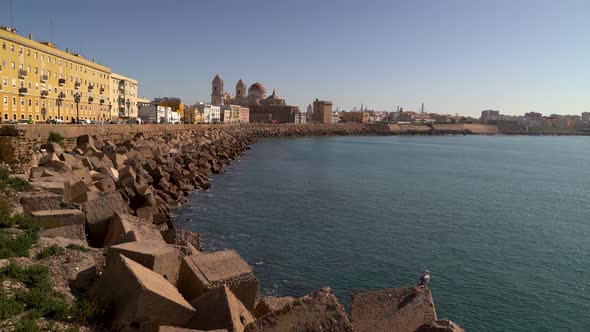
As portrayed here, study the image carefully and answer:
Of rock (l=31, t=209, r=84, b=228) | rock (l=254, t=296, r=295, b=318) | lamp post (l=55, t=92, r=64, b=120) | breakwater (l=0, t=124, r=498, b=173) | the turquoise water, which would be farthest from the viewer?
lamp post (l=55, t=92, r=64, b=120)

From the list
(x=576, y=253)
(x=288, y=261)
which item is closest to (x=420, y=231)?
(x=576, y=253)

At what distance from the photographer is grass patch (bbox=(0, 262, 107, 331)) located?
15.1ft

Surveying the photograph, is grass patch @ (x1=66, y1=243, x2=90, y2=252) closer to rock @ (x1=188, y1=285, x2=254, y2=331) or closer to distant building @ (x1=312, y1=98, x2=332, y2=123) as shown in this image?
rock @ (x1=188, y1=285, x2=254, y2=331)

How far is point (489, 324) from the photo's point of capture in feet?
28.8

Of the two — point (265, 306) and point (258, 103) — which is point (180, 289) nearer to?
point (265, 306)

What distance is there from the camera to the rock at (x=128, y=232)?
6.79 metres

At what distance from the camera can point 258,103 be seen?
12669 cm

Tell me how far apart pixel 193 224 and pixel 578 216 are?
16773 mm

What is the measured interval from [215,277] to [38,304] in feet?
6.52

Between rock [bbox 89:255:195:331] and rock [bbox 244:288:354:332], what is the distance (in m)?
0.85

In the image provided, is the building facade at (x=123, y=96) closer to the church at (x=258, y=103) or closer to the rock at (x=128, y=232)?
the rock at (x=128, y=232)

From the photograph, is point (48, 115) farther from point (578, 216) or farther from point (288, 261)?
point (578, 216)

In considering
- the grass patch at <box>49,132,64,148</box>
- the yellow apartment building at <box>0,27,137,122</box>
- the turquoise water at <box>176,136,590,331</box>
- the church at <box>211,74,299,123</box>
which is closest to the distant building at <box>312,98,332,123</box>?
the church at <box>211,74,299,123</box>

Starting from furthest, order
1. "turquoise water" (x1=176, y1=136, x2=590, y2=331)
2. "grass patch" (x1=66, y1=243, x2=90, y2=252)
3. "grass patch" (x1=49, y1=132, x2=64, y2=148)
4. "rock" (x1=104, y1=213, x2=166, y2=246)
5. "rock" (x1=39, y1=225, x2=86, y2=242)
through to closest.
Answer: "grass patch" (x1=49, y1=132, x2=64, y2=148), "turquoise water" (x1=176, y1=136, x2=590, y2=331), "rock" (x1=39, y1=225, x2=86, y2=242), "rock" (x1=104, y1=213, x2=166, y2=246), "grass patch" (x1=66, y1=243, x2=90, y2=252)
